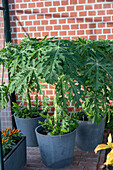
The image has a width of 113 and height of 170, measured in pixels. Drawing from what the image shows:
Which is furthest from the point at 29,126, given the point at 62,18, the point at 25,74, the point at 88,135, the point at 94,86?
the point at 62,18

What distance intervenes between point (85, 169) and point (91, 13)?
2116mm

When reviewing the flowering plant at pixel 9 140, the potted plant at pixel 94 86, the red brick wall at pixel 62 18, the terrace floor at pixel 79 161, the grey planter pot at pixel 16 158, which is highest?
the red brick wall at pixel 62 18

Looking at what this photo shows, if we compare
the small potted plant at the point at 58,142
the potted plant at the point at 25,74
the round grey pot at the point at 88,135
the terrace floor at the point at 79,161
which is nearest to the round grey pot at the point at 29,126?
the potted plant at the point at 25,74

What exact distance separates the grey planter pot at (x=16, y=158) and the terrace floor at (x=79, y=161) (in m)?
0.15

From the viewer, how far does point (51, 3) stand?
3.45m

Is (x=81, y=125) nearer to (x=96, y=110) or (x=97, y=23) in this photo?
(x=96, y=110)

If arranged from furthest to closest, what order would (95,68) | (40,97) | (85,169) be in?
(40,97) < (85,169) < (95,68)

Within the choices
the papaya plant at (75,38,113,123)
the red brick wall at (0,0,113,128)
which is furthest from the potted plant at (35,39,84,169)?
the red brick wall at (0,0,113,128)

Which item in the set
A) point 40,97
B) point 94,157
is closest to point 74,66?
point 94,157

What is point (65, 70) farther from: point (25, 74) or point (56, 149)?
point (56, 149)

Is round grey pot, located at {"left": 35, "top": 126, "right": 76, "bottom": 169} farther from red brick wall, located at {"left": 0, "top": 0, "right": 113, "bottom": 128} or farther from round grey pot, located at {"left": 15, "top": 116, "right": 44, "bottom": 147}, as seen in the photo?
red brick wall, located at {"left": 0, "top": 0, "right": 113, "bottom": 128}

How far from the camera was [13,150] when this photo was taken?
8.25 ft

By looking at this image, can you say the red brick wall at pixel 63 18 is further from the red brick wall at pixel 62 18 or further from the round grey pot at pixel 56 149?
the round grey pot at pixel 56 149

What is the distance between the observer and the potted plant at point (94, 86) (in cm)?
226
